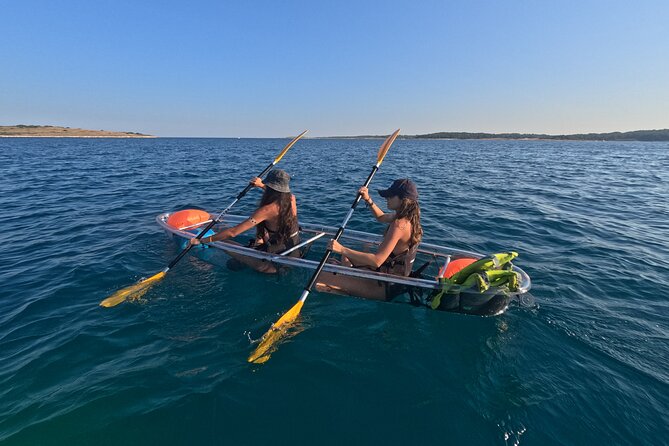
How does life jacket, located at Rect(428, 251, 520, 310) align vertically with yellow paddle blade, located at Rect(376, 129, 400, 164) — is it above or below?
below

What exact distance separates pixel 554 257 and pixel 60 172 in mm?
28138

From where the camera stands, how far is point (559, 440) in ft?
10.3

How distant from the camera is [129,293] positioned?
5434 mm

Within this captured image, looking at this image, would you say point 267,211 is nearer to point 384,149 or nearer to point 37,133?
point 384,149

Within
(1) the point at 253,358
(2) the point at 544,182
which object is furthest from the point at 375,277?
(2) the point at 544,182

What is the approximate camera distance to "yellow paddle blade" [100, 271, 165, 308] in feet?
17.2

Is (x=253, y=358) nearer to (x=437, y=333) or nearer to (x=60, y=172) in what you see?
(x=437, y=333)

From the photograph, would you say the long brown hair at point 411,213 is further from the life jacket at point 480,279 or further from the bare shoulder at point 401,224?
the life jacket at point 480,279

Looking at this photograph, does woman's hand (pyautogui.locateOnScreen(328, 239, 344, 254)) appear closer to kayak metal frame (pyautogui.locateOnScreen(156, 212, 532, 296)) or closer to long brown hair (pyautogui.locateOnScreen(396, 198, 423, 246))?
kayak metal frame (pyautogui.locateOnScreen(156, 212, 532, 296))

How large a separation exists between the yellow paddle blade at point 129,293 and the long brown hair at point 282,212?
2213 mm

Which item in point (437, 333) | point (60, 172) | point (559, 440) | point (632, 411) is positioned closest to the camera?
point (559, 440)

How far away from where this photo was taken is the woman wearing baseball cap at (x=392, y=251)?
4859mm

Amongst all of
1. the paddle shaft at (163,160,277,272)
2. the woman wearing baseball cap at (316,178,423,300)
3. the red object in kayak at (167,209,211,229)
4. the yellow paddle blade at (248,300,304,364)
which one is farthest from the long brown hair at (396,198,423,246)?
the red object in kayak at (167,209,211,229)

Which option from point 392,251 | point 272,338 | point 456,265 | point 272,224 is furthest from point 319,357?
point 456,265
